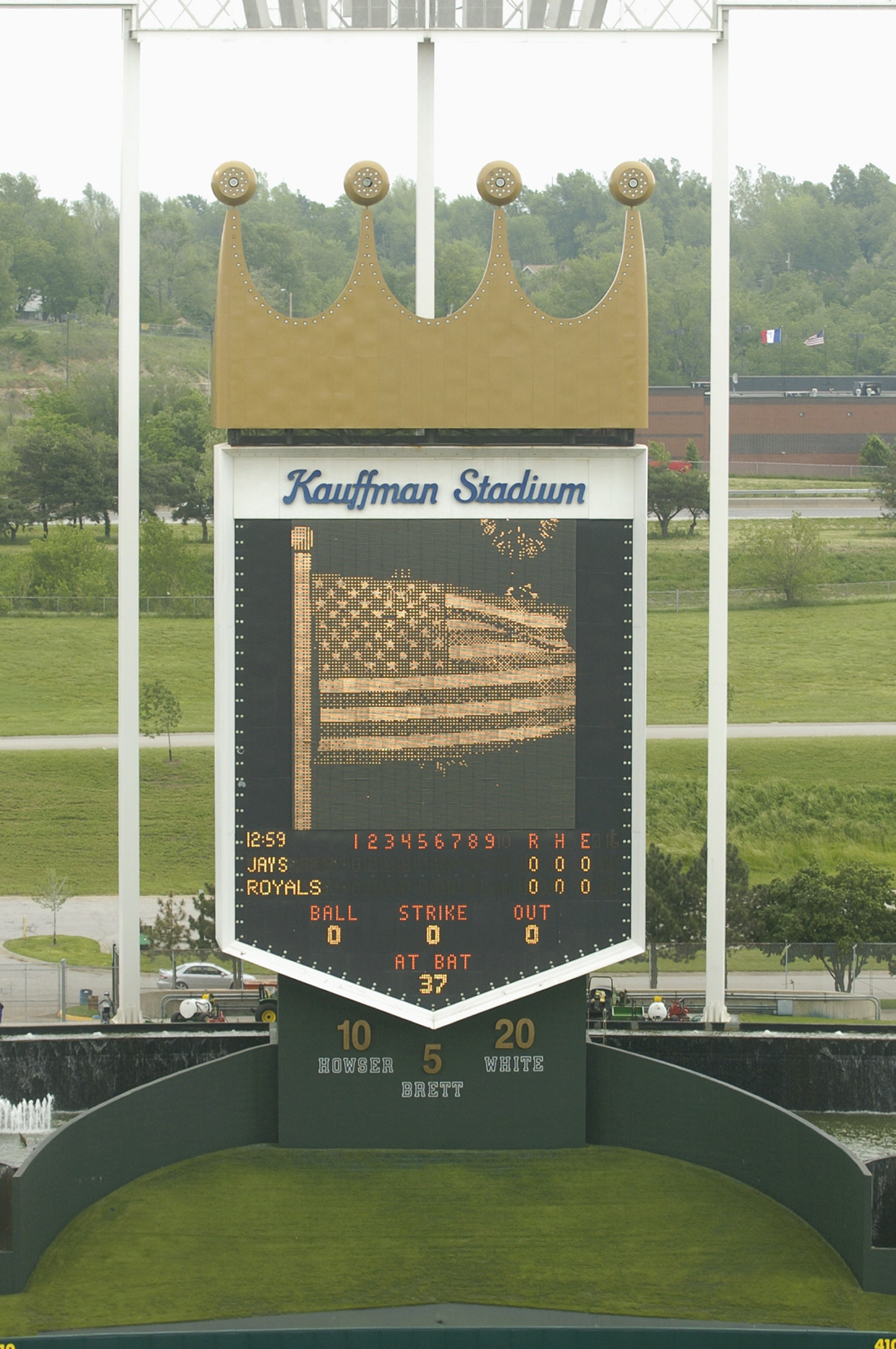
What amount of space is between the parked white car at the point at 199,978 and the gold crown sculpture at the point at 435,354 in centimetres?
1273

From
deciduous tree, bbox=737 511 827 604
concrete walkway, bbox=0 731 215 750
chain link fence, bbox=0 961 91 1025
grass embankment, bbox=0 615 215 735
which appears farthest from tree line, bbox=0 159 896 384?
chain link fence, bbox=0 961 91 1025

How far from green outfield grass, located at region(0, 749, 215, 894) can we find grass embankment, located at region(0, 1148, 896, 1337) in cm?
1973

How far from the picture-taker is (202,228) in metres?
70.2

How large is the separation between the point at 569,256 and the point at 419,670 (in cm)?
5970

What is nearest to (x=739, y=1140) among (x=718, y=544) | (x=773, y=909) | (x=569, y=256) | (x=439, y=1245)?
(x=439, y=1245)

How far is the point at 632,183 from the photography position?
13.7 meters

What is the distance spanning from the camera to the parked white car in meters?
24.5

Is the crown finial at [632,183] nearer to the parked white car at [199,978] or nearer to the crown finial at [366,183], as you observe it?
the crown finial at [366,183]

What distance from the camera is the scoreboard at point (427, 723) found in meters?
13.5

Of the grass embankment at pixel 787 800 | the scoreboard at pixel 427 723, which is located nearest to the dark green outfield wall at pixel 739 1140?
the scoreboard at pixel 427 723

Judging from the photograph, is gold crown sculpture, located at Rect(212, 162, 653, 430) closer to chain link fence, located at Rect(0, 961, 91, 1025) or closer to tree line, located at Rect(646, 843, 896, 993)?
chain link fence, located at Rect(0, 961, 91, 1025)

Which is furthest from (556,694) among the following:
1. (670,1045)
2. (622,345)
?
(670,1045)

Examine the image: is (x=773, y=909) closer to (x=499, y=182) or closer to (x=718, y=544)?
(x=718, y=544)

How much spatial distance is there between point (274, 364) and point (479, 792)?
150 inches
